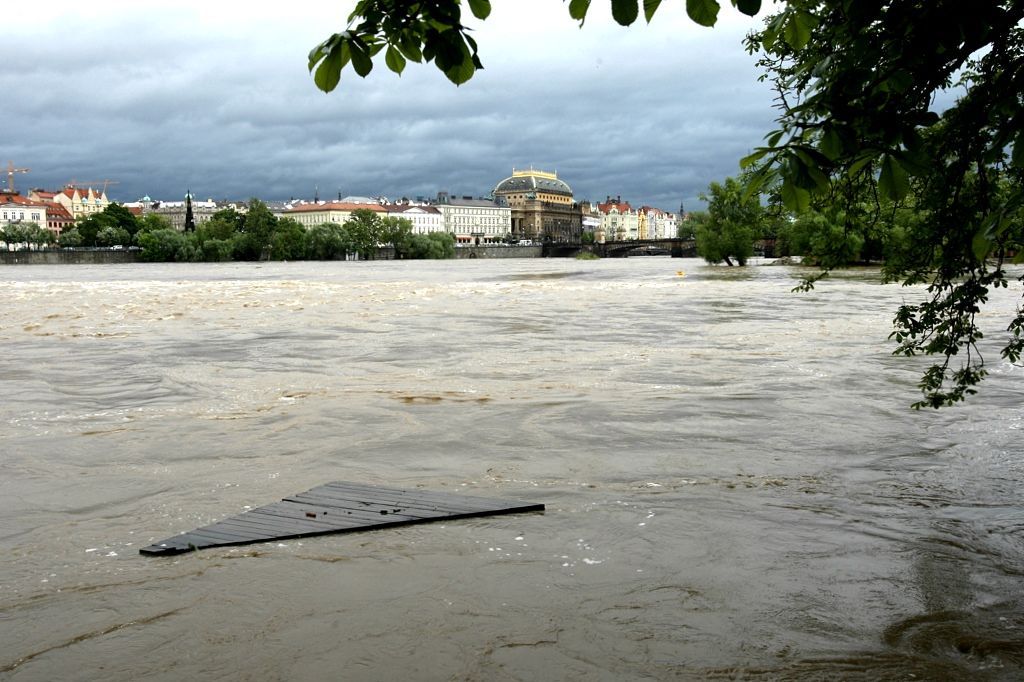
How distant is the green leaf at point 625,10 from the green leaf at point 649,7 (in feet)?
0.08

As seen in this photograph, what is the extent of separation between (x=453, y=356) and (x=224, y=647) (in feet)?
39.6

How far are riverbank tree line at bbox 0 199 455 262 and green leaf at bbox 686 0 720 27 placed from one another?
418 feet

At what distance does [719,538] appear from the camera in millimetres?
6156

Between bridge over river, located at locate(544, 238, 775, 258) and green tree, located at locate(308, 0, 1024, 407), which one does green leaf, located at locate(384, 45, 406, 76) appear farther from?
bridge over river, located at locate(544, 238, 775, 258)

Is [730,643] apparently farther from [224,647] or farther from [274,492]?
[274,492]

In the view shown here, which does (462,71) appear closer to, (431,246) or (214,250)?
(214,250)

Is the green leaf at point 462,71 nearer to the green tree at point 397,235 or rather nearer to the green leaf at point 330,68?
the green leaf at point 330,68

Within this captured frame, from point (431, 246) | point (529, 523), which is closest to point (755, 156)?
point (529, 523)

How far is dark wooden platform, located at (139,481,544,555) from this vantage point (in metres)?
6.08

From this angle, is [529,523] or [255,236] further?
[255,236]

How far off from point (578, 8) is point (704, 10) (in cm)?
44

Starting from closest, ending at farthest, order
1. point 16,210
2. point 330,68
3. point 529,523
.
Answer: point 330,68, point 529,523, point 16,210

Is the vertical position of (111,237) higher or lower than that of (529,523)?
higher

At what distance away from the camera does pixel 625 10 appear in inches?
113
